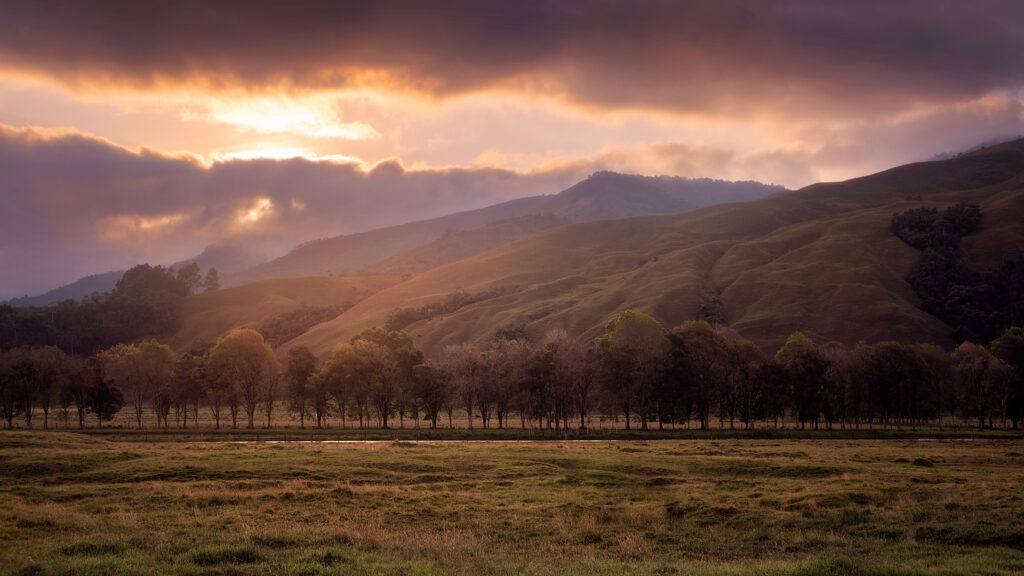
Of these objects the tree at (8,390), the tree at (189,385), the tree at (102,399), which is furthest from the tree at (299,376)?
the tree at (8,390)

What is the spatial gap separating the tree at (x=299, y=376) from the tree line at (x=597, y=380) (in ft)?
0.83

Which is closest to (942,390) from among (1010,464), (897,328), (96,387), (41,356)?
(1010,464)

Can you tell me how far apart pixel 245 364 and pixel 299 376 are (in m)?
9.97

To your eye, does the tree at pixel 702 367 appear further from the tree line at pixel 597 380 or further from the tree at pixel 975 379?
the tree at pixel 975 379

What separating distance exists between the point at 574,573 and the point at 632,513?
43.4 ft

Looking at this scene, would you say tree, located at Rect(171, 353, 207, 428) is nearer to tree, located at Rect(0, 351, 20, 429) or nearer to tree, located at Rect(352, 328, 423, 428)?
tree, located at Rect(0, 351, 20, 429)

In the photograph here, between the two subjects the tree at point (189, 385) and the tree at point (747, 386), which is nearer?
the tree at point (747, 386)

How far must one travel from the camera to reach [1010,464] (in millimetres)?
52562

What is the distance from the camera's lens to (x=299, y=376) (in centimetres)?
11519

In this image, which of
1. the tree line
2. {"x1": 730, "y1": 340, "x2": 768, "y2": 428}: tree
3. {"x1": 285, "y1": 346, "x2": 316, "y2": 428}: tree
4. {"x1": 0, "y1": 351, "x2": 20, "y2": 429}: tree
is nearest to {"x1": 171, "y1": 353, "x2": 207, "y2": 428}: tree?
the tree line

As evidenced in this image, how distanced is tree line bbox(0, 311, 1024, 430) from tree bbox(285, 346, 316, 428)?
0.25 meters

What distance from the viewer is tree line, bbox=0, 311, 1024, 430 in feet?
330

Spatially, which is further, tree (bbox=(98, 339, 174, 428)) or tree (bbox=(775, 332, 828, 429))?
tree (bbox=(98, 339, 174, 428))

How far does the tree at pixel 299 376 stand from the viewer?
11294 cm
